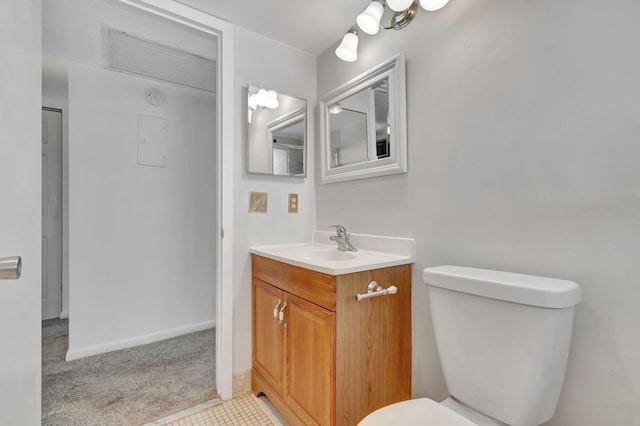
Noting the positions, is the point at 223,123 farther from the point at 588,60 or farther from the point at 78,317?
the point at 78,317

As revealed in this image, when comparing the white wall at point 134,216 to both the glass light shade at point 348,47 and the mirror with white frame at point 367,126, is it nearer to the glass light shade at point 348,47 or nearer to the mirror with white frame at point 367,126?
the mirror with white frame at point 367,126

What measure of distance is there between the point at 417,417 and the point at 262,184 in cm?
140

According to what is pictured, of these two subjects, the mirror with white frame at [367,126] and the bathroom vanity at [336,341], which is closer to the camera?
the bathroom vanity at [336,341]

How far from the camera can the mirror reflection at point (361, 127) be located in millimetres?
1475

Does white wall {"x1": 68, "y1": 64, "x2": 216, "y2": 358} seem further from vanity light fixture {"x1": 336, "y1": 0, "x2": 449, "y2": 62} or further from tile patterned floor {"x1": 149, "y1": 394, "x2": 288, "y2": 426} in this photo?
vanity light fixture {"x1": 336, "y1": 0, "x2": 449, "y2": 62}

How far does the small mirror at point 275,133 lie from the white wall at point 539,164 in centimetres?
75

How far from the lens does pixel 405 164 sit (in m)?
1.39

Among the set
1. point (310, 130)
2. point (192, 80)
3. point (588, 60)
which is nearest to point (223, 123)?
point (310, 130)

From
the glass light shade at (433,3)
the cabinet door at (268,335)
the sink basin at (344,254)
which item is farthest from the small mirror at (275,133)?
the glass light shade at (433,3)

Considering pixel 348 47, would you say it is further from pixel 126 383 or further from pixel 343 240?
pixel 126 383

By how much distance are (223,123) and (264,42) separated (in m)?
0.61
